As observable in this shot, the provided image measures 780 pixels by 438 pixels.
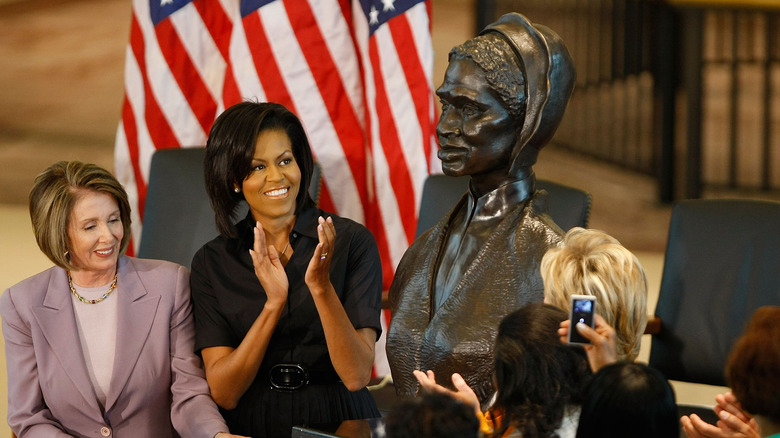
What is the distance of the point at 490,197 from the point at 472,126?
151mm

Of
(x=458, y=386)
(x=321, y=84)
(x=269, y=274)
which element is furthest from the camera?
(x=321, y=84)

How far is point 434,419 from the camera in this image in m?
1.37

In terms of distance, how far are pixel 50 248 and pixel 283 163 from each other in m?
0.55

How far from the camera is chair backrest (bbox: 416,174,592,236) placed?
2.98 meters

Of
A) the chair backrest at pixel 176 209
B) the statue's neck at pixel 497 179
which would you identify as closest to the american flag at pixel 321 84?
the chair backrest at pixel 176 209

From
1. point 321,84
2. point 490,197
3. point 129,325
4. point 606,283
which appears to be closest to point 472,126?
point 490,197

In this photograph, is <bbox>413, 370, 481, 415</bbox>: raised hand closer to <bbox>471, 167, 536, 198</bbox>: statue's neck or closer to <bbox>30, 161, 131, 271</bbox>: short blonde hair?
<bbox>471, 167, 536, 198</bbox>: statue's neck

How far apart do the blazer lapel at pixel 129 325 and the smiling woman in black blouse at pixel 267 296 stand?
12cm

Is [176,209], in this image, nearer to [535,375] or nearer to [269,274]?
[269,274]

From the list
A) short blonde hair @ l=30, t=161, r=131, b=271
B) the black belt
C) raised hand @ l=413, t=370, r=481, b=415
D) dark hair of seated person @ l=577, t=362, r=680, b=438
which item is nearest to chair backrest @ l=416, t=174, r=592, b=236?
the black belt

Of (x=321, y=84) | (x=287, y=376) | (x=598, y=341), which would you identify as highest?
(x=321, y=84)

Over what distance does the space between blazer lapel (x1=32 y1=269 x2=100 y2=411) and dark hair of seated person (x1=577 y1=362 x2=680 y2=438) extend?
1323mm

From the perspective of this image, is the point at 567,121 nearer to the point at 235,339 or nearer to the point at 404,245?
the point at 404,245

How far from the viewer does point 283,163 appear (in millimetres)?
2535
